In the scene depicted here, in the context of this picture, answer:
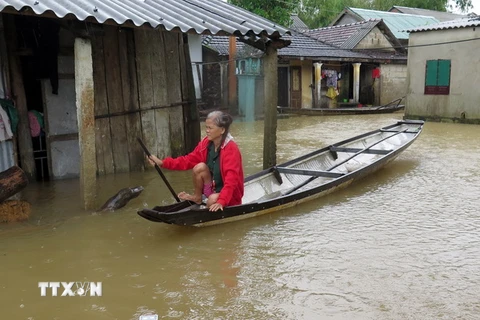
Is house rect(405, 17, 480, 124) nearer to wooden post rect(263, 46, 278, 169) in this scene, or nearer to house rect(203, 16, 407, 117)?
house rect(203, 16, 407, 117)

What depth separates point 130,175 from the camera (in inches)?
323

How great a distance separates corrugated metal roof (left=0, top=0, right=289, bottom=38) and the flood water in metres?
2.46

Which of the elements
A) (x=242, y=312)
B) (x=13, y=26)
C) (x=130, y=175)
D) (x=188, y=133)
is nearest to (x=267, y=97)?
(x=188, y=133)

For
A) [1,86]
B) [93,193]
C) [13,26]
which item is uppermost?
[13,26]

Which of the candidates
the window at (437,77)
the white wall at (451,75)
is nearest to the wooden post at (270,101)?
the white wall at (451,75)

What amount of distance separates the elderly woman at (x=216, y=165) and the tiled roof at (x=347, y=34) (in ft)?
66.8

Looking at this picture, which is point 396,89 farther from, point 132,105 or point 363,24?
point 132,105

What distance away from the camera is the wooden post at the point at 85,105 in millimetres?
5617

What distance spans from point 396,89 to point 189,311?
23.4m

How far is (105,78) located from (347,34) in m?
20.1

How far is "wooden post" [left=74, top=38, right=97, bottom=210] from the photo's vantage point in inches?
221

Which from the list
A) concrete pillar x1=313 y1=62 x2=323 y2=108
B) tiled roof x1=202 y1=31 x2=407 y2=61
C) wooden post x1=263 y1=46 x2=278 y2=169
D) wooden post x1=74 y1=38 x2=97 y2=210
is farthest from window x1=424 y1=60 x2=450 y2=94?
wooden post x1=74 y1=38 x2=97 y2=210

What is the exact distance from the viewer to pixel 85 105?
570cm

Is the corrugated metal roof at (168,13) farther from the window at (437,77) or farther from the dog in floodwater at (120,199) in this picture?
the window at (437,77)
